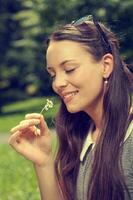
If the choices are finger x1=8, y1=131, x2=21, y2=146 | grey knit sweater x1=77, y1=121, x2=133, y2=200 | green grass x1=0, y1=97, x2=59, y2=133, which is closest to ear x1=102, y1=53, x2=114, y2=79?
grey knit sweater x1=77, y1=121, x2=133, y2=200

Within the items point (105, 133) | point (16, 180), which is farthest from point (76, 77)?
point (16, 180)

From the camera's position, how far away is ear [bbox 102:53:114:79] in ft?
10.5

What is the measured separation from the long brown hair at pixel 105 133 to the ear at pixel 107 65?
0.7 inches

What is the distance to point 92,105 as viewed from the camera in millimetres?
3240

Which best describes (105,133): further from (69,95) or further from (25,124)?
(25,124)

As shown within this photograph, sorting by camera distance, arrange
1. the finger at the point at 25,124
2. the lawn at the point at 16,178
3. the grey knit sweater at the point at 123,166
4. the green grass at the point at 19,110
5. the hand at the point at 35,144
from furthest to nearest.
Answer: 1. the green grass at the point at 19,110
2. the lawn at the point at 16,178
3. the hand at the point at 35,144
4. the finger at the point at 25,124
5. the grey knit sweater at the point at 123,166

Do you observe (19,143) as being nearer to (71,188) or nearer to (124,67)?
(71,188)

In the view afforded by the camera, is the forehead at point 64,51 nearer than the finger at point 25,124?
Yes

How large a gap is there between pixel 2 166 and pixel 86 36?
5611 millimetres

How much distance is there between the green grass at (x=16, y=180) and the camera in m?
6.19

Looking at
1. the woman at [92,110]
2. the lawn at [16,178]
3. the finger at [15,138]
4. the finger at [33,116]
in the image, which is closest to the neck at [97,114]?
the woman at [92,110]

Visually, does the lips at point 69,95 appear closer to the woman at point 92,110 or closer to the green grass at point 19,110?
the woman at point 92,110

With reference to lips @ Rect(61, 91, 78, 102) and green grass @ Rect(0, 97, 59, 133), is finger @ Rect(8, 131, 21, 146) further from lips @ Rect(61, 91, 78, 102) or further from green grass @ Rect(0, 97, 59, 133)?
green grass @ Rect(0, 97, 59, 133)

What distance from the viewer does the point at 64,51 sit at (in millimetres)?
3160
